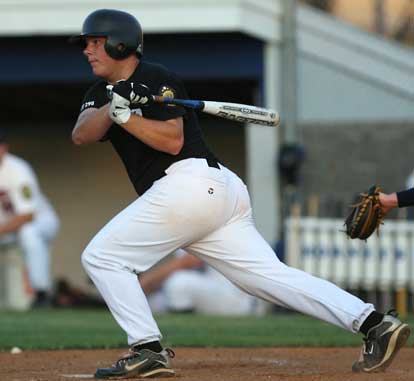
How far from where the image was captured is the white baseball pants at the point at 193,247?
5.48 metres

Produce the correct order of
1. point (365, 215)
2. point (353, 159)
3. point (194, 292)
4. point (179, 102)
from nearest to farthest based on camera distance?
point (179, 102)
point (365, 215)
point (194, 292)
point (353, 159)

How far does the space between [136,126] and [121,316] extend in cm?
92

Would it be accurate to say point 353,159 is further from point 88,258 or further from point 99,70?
point 88,258

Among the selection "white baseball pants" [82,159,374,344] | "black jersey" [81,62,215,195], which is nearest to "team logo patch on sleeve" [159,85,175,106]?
"black jersey" [81,62,215,195]

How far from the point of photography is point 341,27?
1384 centimetres

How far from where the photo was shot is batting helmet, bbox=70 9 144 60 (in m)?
5.57

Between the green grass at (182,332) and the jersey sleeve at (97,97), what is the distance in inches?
97.1

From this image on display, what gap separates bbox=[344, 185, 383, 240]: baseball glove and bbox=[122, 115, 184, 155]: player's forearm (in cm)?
112

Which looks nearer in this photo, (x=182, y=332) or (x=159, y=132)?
(x=159, y=132)

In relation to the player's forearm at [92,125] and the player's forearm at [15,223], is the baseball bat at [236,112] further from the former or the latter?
the player's forearm at [15,223]

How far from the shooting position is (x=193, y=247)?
5.73 metres

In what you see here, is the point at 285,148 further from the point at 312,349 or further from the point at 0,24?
the point at 312,349

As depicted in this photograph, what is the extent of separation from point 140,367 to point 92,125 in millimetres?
1177

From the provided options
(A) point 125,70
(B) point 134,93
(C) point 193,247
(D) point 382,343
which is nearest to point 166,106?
(B) point 134,93
